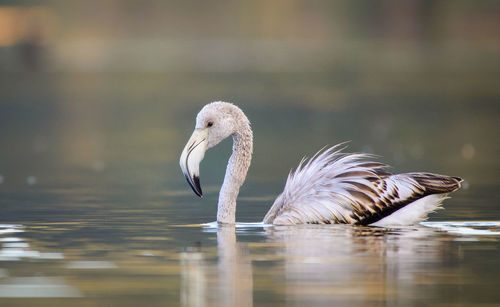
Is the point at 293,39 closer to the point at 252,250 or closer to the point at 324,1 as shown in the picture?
the point at 324,1

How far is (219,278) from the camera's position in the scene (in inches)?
387

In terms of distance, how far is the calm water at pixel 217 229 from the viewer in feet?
30.9

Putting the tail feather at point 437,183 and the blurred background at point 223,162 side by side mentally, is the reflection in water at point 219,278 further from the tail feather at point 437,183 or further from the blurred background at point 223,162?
the tail feather at point 437,183

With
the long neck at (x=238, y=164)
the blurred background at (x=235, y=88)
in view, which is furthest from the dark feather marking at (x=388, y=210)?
the long neck at (x=238, y=164)

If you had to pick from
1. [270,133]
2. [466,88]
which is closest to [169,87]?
[466,88]

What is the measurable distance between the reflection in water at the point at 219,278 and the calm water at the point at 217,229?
0.05ft

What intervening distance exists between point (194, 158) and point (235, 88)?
109 ft

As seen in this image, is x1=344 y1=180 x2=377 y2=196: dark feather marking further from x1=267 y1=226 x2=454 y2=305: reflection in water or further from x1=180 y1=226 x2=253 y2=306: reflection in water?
x1=180 y1=226 x2=253 y2=306: reflection in water

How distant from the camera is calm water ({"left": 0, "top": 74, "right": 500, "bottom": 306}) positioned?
941cm

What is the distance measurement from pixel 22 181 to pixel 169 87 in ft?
105

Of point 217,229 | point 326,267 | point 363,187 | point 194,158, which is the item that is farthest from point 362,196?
point 326,267

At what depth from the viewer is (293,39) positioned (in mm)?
87875

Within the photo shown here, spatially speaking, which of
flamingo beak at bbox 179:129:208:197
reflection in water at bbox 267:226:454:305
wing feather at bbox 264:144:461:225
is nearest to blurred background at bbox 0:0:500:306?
reflection in water at bbox 267:226:454:305

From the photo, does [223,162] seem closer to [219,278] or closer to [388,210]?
[388,210]
